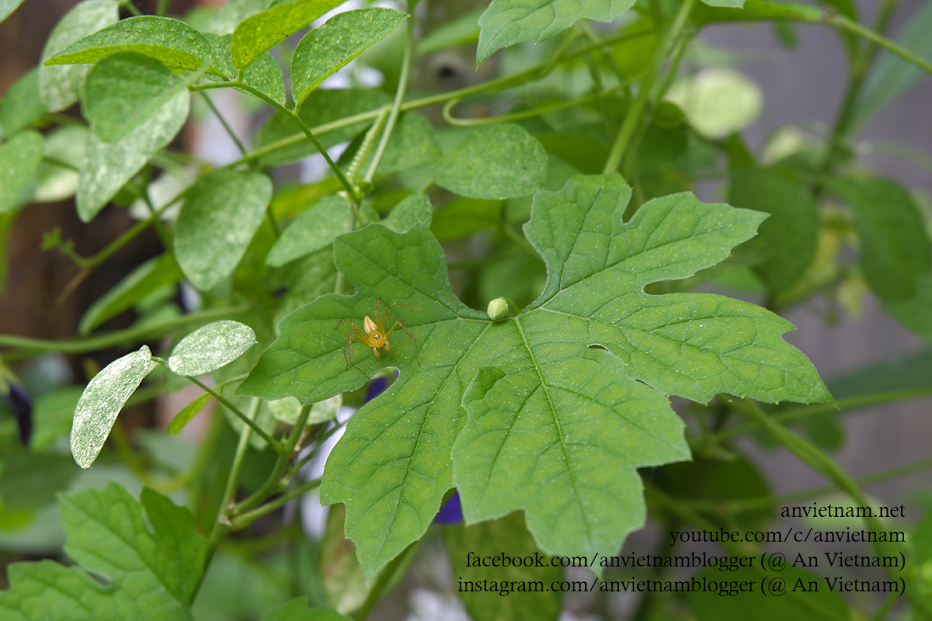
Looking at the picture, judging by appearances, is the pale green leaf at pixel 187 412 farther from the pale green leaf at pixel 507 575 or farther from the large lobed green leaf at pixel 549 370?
the pale green leaf at pixel 507 575

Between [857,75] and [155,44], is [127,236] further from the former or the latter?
[857,75]

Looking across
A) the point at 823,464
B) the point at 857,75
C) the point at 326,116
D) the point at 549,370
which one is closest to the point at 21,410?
the point at 326,116

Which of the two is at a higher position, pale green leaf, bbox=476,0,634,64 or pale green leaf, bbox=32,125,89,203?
pale green leaf, bbox=476,0,634,64

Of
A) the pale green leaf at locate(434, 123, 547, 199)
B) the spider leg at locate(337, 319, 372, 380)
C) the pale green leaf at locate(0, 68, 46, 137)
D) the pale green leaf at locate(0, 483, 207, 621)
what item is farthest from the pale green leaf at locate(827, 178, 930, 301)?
the pale green leaf at locate(0, 68, 46, 137)

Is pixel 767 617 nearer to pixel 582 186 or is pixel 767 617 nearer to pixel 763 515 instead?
pixel 763 515

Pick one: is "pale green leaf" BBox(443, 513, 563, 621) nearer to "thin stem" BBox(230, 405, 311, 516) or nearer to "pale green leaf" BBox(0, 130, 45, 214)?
"thin stem" BBox(230, 405, 311, 516)

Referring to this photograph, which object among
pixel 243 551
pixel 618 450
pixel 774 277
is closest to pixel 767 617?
pixel 774 277
